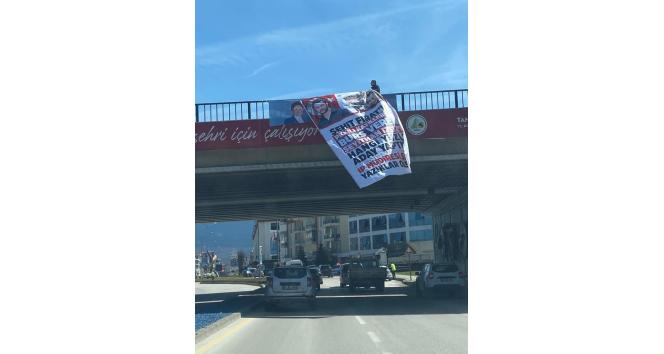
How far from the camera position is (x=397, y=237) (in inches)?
3871

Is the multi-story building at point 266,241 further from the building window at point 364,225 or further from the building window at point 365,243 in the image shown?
the building window at point 365,243

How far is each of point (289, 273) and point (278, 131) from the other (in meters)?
4.62

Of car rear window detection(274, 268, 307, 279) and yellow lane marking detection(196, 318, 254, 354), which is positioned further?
car rear window detection(274, 268, 307, 279)

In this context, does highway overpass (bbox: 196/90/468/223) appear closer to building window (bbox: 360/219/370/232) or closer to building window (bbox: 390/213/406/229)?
building window (bbox: 390/213/406/229)

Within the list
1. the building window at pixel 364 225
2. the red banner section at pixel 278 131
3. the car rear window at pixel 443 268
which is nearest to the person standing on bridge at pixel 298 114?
the red banner section at pixel 278 131

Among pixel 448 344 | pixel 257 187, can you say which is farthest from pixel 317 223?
pixel 448 344

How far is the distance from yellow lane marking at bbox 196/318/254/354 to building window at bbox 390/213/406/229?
80.4m

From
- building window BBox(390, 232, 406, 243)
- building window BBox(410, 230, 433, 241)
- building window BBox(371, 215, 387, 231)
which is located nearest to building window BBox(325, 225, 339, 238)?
building window BBox(371, 215, 387, 231)

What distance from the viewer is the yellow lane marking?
1121 centimetres

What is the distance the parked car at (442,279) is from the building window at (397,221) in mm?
70644

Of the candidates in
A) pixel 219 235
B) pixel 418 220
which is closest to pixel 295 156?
pixel 219 235
